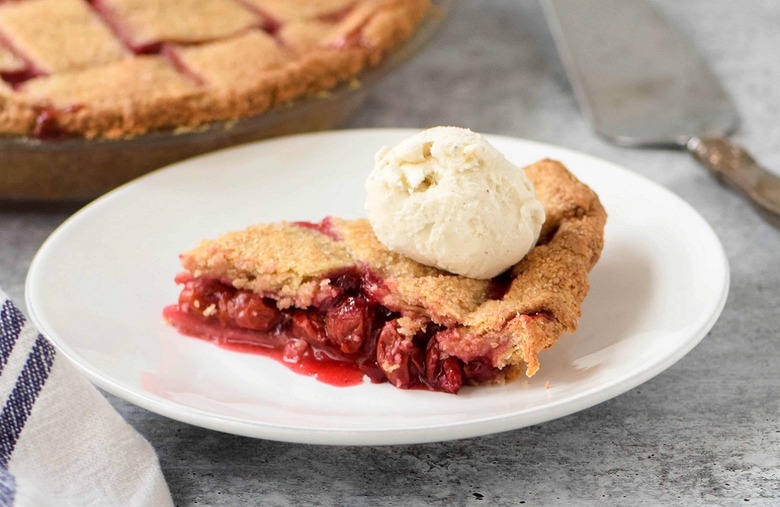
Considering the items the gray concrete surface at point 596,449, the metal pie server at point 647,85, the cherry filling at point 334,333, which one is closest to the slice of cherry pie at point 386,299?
the cherry filling at point 334,333

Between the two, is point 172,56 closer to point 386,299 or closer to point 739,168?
point 386,299

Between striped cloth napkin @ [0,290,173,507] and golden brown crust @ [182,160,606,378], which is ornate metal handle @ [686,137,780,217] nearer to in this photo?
golden brown crust @ [182,160,606,378]

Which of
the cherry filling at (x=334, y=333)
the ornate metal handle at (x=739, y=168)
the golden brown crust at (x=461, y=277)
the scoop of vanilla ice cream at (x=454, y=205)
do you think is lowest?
the ornate metal handle at (x=739, y=168)

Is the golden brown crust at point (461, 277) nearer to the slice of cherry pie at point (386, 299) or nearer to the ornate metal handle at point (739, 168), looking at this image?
the slice of cherry pie at point (386, 299)

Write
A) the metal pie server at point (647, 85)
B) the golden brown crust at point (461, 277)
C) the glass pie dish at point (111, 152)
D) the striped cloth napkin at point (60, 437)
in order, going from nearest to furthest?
the striped cloth napkin at point (60, 437) < the golden brown crust at point (461, 277) < the glass pie dish at point (111, 152) < the metal pie server at point (647, 85)

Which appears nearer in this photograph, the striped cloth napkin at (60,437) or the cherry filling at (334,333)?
the striped cloth napkin at (60,437)

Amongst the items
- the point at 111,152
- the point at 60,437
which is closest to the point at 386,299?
the point at 60,437

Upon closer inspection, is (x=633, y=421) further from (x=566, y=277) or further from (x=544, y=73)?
(x=544, y=73)
